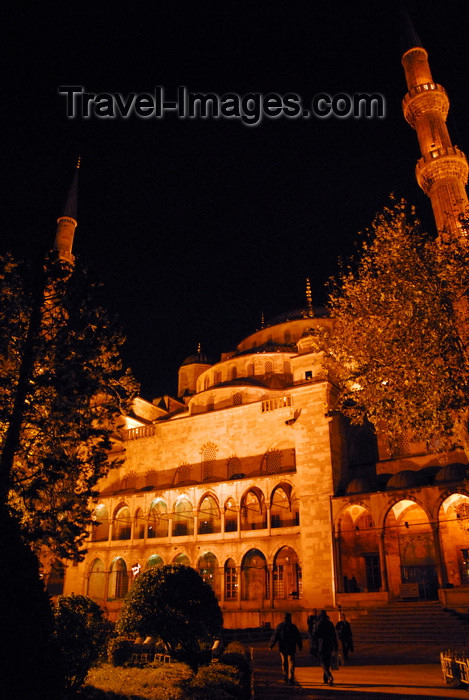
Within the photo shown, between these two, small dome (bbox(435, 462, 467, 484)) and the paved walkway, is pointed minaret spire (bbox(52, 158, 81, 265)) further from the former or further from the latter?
the paved walkway

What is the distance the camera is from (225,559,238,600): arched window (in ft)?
86.8

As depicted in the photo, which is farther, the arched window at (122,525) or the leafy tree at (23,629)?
the arched window at (122,525)

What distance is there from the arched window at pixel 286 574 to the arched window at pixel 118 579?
371 inches

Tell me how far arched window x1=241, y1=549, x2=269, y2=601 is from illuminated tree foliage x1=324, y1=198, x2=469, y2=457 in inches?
633

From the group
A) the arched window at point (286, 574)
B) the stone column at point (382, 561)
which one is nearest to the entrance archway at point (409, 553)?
the stone column at point (382, 561)

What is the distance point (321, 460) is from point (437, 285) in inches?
538

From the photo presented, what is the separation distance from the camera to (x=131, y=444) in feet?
111

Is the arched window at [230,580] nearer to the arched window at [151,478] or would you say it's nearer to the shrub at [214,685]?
the arched window at [151,478]

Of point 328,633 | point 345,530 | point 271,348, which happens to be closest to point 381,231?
point 328,633

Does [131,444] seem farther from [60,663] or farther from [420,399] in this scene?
[60,663]

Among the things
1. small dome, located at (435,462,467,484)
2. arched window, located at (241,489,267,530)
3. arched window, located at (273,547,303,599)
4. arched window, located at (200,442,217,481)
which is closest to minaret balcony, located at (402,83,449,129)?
small dome, located at (435,462,467,484)

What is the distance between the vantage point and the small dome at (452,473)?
69.4ft

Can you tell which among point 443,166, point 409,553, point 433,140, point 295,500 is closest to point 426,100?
point 433,140

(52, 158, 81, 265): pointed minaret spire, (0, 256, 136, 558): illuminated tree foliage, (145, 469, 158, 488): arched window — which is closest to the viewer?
(0, 256, 136, 558): illuminated tree foliage
